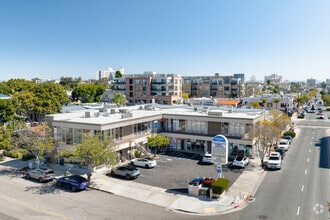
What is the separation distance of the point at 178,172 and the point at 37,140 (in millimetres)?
19918

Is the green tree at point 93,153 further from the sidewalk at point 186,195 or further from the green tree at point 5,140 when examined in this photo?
the green tree at point 5,140

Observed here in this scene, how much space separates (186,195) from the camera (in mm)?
29922

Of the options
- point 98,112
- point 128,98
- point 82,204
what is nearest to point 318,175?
point 82,204

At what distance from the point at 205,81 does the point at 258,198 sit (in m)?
114

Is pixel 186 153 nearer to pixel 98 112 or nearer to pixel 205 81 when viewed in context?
pixel 98 112

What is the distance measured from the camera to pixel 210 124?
47.9 meters

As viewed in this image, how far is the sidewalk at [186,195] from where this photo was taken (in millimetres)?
26797

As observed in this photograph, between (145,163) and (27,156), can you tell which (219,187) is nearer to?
(145,163)

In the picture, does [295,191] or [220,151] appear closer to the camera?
[295,191]

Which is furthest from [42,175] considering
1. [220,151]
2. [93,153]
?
[220,151]

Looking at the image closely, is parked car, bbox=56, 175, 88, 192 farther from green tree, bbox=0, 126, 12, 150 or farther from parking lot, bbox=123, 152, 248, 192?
green tree, bbox=0, 126, 12, 150

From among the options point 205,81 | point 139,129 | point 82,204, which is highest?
point 205,81

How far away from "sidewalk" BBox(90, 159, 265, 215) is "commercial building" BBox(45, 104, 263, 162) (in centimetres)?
707

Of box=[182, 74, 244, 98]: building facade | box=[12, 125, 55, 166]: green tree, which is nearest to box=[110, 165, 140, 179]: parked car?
box=[12, 125, 55, 166]: green tree
